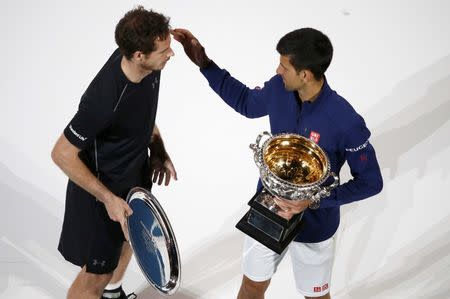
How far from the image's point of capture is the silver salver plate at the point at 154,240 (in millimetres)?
2340

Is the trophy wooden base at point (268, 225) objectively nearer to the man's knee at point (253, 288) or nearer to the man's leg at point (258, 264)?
the man's leg at point (258, 264)

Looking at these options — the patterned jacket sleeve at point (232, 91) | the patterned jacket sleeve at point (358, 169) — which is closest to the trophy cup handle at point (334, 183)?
the patterned jacket sleeve at point (358, 169)

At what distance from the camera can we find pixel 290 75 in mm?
2193

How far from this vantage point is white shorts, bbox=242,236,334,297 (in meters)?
2.49

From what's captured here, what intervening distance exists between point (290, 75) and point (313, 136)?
244mm

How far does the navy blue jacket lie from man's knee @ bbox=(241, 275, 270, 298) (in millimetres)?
303

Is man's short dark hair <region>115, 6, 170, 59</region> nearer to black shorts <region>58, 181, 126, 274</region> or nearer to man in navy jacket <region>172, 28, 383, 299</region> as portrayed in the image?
man in navy jacket <region>172, 28, 383, 299</region>

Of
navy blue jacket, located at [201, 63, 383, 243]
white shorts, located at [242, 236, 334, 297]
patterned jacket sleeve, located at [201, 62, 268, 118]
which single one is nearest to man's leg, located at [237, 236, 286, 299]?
white shorts, located at [242, 236, 334, 297]

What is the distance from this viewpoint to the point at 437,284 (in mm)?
3041

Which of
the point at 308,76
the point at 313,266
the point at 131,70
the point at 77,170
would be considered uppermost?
the point at 131,70

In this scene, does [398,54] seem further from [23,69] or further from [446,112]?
[23,69]

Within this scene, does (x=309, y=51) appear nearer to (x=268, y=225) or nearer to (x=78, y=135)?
(x=268, y=225)

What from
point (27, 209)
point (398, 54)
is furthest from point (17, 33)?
point (398, 54)

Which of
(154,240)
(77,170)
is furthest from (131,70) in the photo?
(154,240)
